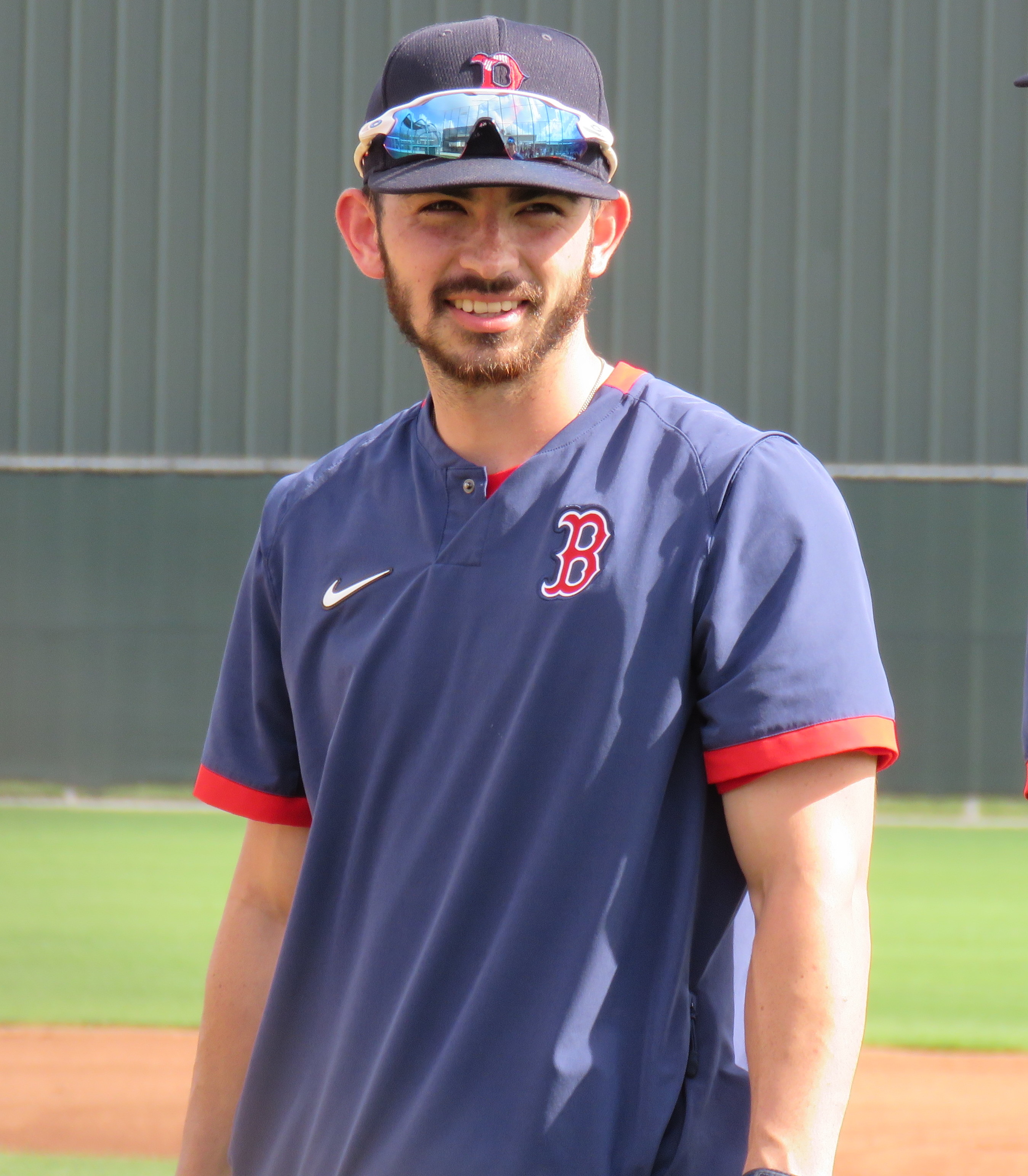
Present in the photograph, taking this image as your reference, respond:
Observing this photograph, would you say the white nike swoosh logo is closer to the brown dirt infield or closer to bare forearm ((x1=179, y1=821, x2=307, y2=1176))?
bare forearm ((x1=179, y1=821, x2=307, y2=1176))

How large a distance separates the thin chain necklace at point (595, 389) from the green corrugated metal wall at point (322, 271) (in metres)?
9.54

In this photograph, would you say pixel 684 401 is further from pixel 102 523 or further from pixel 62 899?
pixel 102 523

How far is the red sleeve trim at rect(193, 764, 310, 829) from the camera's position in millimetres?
1827

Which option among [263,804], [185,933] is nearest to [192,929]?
[185,933]

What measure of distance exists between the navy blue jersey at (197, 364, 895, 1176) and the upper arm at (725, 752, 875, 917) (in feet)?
0.08

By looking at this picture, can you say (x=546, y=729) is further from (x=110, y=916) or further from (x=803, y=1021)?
(x=110, y=916)

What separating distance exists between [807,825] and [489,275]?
645 millimetres

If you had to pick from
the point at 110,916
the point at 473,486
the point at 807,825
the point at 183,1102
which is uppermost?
the point at 473,486

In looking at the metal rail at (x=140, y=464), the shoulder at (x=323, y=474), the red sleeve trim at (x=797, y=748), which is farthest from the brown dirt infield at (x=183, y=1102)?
the metal rail at (x=140, y=464)

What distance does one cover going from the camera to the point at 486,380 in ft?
5.37

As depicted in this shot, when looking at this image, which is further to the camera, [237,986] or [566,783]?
[237,986]

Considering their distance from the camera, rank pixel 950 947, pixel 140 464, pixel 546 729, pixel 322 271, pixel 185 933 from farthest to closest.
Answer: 1. pixel 322 271
2. pixel 140 464
3. pixel 185 933
4. pixel 950 947
5. pixel 546 729

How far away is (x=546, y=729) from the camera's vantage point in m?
1.47

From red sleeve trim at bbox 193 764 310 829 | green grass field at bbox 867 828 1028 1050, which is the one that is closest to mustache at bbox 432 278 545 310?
red sleeve trim at bbox 193 764 310 829
